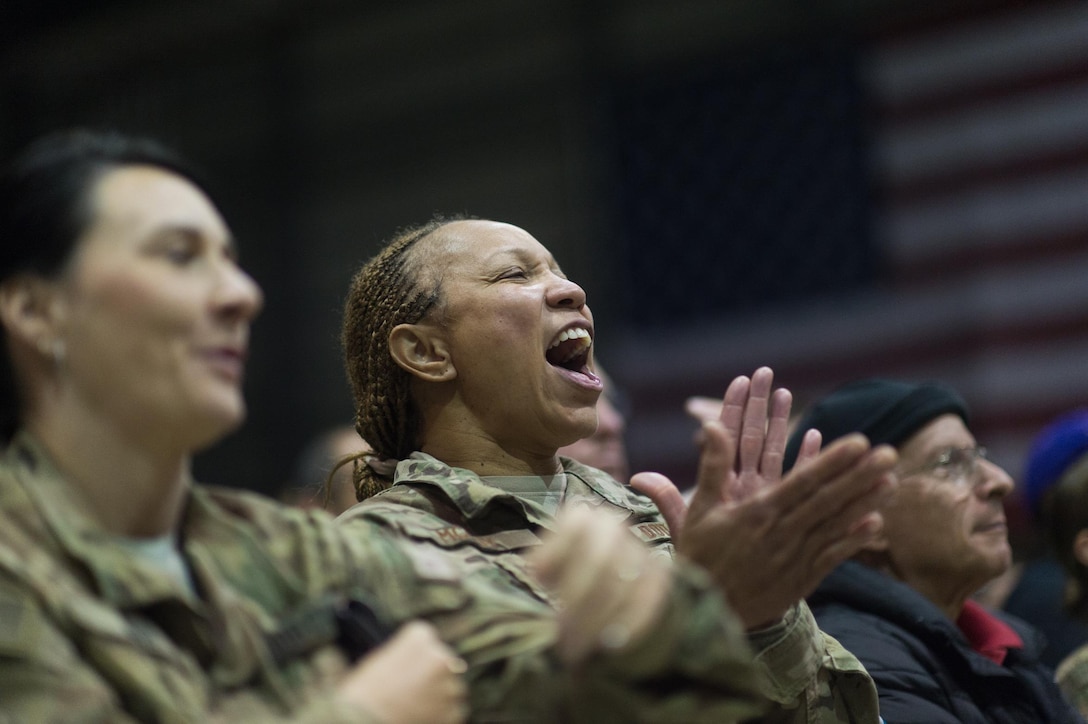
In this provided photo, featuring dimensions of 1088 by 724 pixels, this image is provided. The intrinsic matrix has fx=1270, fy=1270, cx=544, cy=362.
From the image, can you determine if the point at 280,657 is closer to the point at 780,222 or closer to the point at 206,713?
the point at 206,713

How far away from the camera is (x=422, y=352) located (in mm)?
2447

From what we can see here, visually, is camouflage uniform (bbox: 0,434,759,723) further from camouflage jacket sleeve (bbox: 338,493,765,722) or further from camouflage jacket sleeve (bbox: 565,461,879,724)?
camouflage jacket sleeve (bbox: 565,461,879,724)

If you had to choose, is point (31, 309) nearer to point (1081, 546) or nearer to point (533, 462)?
point (533, 462)

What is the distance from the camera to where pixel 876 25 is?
26.5 feet

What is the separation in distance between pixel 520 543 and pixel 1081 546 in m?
2.13

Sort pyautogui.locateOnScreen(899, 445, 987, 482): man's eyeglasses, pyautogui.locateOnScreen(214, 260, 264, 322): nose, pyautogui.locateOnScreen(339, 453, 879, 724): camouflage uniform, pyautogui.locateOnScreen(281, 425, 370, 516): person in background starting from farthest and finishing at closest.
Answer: pyautogui.locateOnScreen(899, 445, 987, 482): man's eyeglasses, pyautogui.locateOnScreen(281, 425, 370, 516): person in background, pyautogui.locateOnScreen(339, 453, 879, 724): camouflage uniform, pyautogui.locateOnScreen(214, 260, 264, 322): nose

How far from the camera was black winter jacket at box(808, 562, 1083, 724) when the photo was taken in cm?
269

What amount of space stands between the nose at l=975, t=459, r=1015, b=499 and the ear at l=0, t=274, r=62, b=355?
2.32m

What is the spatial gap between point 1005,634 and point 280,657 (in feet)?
7.13

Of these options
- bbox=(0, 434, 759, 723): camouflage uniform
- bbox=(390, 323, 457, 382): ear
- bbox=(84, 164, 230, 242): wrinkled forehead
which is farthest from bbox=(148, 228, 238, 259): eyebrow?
bbox=(390, 323, 457, 382): ear

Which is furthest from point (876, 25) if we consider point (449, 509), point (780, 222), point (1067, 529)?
point (449, 509)

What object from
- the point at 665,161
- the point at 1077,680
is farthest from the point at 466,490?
the point at 665,161

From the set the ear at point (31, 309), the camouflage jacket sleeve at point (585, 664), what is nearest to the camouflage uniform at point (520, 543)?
the camouflage jacket sleeve at point (585, 664)

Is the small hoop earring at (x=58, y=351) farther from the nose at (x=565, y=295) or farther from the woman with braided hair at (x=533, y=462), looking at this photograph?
the nose at (x=565, y=295)
